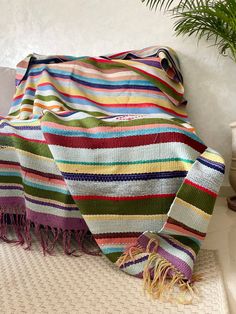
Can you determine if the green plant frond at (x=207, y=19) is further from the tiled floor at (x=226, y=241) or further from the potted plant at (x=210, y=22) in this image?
the tiled floor at (x=226, y=241)

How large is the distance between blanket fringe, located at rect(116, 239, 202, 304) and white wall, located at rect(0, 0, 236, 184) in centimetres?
93

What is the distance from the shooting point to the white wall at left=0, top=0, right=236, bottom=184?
148 cm

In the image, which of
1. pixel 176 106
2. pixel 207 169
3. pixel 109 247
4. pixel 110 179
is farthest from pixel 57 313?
pixel 176 106

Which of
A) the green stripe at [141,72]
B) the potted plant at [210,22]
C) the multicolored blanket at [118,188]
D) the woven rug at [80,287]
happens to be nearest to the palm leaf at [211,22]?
the potted plant at [210,22]

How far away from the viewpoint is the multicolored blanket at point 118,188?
71 centimetres

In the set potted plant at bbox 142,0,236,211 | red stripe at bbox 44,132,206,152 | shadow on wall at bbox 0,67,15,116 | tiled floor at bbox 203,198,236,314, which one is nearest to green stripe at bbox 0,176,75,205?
red stripe at bbox 44,132,206,152

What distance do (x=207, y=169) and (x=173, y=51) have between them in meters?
0.89

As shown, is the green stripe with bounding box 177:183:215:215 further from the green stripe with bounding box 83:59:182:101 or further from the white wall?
the white wall

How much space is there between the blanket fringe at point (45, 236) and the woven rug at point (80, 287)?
27 millimetres

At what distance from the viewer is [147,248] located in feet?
2.35

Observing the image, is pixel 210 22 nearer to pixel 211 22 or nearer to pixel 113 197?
pixel 211 22

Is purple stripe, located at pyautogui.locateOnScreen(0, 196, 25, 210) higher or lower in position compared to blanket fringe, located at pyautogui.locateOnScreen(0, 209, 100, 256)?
higher

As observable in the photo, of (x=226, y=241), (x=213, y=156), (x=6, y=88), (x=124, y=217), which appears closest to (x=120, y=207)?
(x=124, y=217)

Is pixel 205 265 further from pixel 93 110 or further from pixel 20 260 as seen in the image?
pixel 93 110
